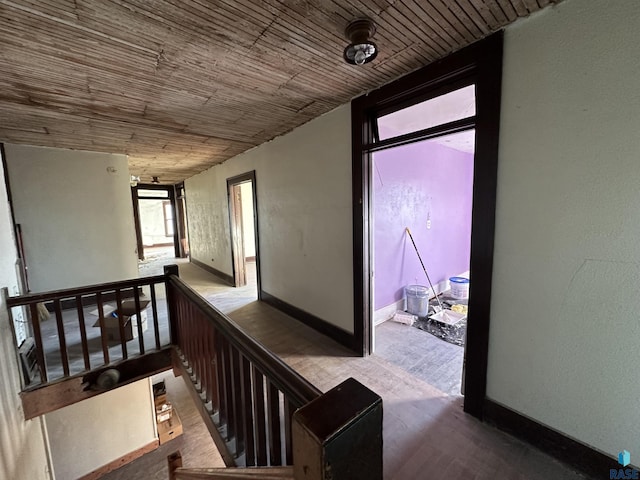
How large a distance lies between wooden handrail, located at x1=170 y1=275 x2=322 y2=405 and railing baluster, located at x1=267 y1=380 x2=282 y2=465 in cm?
6

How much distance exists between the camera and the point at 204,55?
1646 millimetres

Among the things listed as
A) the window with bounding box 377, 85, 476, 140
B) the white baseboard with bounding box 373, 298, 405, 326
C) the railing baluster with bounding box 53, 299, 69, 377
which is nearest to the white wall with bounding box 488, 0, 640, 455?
the window with bounding box 377, 85, 476, 140

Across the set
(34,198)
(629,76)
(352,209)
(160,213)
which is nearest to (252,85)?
(352,209)

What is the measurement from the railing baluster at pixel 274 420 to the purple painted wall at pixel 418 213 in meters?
2.41

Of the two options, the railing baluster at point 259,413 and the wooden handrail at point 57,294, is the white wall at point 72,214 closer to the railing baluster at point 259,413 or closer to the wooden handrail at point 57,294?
the wooden handrail at point 57,294

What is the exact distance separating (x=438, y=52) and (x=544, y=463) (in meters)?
2.49

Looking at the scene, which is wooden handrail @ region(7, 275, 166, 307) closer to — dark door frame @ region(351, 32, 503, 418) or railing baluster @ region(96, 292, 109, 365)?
railing baluster @ region(96, 292, 109, 365)

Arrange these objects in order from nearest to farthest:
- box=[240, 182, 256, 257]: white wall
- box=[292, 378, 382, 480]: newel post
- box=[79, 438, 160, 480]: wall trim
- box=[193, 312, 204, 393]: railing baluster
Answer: box=[292, 378, 382, 480]: newel post
box=[193, 312, 204, 393]: railing baluster
box=[79, 438, 160, 480]: wall trim
box=[240, 182, 256, 257]: white wall

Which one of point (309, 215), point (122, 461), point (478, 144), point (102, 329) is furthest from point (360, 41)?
point (122, 461)

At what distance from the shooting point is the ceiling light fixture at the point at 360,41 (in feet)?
4.62

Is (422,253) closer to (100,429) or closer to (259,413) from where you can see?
(259,413)

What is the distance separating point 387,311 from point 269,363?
2862mm

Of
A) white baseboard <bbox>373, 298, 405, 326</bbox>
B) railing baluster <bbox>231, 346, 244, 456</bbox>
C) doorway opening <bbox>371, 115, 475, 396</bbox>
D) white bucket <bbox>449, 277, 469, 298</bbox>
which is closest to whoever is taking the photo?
railing baluster <bbox>231, 346, 244, 456</bbox>

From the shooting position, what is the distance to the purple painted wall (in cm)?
339
